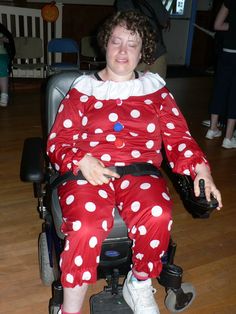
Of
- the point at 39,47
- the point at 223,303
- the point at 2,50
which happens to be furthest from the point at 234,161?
the point at 39,47

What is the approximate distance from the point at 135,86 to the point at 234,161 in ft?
5.59

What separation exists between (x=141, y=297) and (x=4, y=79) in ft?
10.1

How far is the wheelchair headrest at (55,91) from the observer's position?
57.7 inches

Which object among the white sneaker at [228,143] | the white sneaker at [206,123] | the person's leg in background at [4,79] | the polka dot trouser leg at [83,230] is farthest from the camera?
the person's leg in background at [4,79]

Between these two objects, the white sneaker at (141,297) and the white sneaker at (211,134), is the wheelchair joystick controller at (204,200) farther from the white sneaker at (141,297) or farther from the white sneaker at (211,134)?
the white sneaker at (211,134)

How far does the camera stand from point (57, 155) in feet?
4.18

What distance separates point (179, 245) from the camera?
1.86 m

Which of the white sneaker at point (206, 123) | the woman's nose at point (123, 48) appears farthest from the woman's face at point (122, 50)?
the white sneaker at point (206, 123)

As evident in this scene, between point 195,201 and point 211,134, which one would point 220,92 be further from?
point 195,201

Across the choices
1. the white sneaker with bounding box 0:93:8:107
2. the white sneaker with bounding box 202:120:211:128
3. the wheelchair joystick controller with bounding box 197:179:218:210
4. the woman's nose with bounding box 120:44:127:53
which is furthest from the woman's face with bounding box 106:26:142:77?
the white sneaker with bounding box 0:93:8:107

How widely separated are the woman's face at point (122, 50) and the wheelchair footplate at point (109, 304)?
785 millimetres

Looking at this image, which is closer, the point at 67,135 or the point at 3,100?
the point at 67,135

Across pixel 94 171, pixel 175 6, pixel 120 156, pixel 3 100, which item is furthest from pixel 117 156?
pixel 175 6

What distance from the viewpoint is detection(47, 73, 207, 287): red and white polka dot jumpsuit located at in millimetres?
1132
